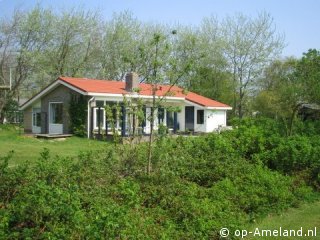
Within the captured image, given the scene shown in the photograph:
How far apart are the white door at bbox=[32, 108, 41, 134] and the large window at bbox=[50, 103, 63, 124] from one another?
1.73 m

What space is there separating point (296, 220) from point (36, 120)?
25506 millimetres

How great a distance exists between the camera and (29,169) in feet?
22.5

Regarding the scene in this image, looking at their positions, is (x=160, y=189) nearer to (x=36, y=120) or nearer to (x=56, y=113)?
(x=56, y=113)

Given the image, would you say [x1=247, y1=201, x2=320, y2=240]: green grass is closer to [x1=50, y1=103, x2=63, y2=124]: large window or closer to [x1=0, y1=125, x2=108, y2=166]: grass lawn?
[x1=0, y1=125, x2=108, y2=166]: grass lawn

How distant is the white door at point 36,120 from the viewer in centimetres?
3014

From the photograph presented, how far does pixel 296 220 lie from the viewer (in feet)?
23.7

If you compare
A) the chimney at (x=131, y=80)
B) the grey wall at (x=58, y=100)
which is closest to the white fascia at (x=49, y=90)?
the grey wall at (x=58, y=100)

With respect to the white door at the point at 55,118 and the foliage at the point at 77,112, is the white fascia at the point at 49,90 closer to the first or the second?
the foliage at the point at 77,112

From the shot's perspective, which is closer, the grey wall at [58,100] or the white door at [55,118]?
the grey wall at [58,100]

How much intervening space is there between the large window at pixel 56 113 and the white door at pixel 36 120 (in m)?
1.73

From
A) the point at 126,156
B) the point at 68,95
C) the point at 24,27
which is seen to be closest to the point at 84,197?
the point at 126,156

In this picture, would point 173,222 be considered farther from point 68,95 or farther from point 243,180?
point 68,95

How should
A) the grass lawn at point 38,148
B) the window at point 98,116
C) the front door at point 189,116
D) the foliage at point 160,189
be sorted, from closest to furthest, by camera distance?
the foliage at point 160,189, the grass lawn at point 38,148, the window at point 98,116, the front door at point 189,116

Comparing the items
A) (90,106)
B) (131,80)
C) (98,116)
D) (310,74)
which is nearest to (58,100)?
(90,106)
